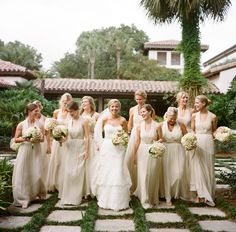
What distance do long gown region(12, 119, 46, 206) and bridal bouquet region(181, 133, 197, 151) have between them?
2.55 meters

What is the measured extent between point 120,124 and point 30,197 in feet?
6.59

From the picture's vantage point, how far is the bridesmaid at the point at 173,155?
7141mm

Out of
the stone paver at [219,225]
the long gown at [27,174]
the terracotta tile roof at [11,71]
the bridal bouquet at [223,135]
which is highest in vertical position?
the terracotta tile roof at [11,71]

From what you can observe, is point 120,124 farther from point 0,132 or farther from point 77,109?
point 0,132

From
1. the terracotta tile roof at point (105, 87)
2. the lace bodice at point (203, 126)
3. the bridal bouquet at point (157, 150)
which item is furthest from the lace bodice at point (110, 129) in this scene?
the terracotta tile roof at point (105, 87)

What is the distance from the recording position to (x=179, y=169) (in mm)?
7145

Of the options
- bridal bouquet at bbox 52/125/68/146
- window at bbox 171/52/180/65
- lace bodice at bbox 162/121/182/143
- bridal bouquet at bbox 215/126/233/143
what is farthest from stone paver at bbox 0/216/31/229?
window at bbox 171/52/180/65

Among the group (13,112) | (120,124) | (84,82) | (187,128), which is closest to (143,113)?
(120,124)

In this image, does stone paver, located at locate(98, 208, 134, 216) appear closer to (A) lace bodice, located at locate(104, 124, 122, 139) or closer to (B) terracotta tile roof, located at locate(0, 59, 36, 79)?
(A) lace bodice, located at locate(104, 124, 122, 139)

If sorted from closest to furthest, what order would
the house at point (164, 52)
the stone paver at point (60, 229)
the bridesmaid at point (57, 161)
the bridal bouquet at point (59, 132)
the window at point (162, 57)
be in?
the stone paver at point (60, 229), the bridal bouquet at point (59, 132), the bridesmaid at point (57, 161), the house at point (164, 52), the window at point (162, 57)

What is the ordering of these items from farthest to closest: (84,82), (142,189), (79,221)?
(84,82), (142,189), (79,221)

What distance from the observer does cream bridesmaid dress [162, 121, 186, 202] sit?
715cm

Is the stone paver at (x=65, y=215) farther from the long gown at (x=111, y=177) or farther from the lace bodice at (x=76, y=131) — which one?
the lace bodice at (x=76, y=131)

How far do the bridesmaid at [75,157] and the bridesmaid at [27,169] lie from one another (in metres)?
0.49
